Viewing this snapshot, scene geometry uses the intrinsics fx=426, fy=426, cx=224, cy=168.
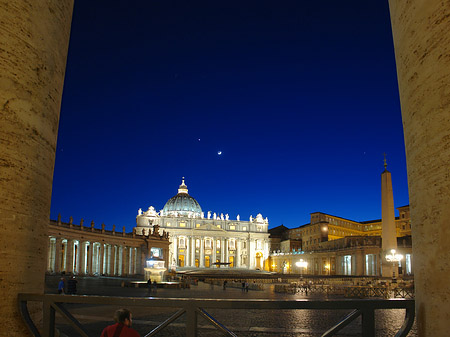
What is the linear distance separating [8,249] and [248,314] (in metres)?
13.5

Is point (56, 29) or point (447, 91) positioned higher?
point (56, 29)

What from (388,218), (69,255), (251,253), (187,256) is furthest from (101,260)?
(251,253)

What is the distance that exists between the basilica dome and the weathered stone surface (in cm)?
15635

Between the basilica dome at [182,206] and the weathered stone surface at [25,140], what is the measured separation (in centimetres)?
15635

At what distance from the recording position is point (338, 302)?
4500 mm

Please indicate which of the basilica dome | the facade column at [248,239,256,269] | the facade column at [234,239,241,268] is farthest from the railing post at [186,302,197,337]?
the basilica dome

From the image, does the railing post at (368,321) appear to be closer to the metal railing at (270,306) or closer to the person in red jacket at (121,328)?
the metal railing at (270,306)

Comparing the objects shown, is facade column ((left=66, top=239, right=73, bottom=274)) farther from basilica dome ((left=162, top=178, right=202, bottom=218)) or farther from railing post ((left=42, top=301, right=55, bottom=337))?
basilica dome ((left=162, top=178, right=202, bottom=218))

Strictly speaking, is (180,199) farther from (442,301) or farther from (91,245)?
(442,301)

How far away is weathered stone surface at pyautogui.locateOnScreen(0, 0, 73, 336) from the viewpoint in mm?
5793

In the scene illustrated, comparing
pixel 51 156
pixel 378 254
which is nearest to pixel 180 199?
pixel 378 254

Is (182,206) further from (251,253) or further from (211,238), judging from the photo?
(251,253)

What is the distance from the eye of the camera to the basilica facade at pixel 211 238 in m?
143

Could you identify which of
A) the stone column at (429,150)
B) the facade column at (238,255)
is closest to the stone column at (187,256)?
the facade column at (238,255)
